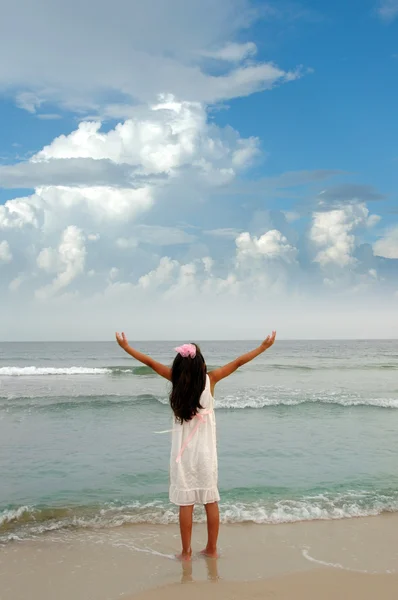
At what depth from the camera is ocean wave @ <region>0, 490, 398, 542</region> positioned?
21.1ft

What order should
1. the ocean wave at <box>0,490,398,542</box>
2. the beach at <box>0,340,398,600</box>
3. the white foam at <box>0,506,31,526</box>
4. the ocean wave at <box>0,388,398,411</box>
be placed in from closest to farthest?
the beach at <box>0,340,398,600</box>, the ocean wave at <box>0,490,398,542</box>, the white foam at <box>0,506,31,526</box>, the ocean wave at <box>0,388,398,411</box>

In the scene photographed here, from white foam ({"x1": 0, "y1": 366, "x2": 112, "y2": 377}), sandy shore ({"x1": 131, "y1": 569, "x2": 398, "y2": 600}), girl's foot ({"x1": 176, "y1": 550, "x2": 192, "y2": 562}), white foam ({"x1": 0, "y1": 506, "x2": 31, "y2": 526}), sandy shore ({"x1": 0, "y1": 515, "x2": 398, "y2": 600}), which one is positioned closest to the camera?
sandy shore ({"x1": 131, "y1": 569, "x2": 398, "y2": 600})

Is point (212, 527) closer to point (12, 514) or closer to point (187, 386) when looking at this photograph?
point (187, 386)

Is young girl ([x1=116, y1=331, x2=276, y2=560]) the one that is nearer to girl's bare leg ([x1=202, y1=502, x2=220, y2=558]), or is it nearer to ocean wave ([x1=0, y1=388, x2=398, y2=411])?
girl's bare leg ([x1=202, y1=502, x2=220, y2=558])

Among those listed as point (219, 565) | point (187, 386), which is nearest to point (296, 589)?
point (219, 565)

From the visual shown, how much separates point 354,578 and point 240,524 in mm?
1902

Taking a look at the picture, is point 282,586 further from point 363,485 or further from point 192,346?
point 363,485

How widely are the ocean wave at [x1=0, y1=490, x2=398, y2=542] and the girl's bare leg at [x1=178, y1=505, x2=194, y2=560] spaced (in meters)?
1.36

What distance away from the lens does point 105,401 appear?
17844mm

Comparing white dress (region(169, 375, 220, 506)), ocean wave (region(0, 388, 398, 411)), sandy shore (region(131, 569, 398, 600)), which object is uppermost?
white dress (region(169, 375, 220, 506))

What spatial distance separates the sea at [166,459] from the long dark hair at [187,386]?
7.69ft

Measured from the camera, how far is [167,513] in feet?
22.1

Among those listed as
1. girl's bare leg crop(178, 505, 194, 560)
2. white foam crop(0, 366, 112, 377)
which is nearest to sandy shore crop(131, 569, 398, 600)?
girl's bare leg crop(178, 505, 194, 560)

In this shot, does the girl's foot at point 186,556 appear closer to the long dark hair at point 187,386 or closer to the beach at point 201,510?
the beach at point 201,510
